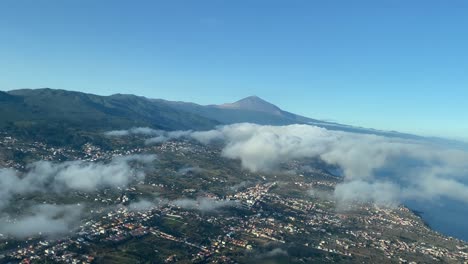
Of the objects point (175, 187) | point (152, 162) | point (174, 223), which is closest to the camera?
point (174, 223)

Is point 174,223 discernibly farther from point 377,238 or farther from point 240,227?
point 377,238

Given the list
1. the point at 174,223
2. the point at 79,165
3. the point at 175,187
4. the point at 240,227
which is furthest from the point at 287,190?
the point at 79,165

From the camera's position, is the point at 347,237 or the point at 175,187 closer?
the point at 347,237

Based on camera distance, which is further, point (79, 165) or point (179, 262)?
point (79, 165)

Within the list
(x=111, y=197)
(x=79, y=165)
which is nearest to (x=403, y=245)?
(x=111, y=197)

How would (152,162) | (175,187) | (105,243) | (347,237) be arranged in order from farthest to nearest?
(152,162) → (175,187) → (347,237) → (105,243)

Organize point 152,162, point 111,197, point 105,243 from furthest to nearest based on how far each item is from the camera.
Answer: point 152,162, point 111,197, point 105,243

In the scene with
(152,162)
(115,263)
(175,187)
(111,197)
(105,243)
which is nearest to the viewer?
(115,263)

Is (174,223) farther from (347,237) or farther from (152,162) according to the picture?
(152,162)
